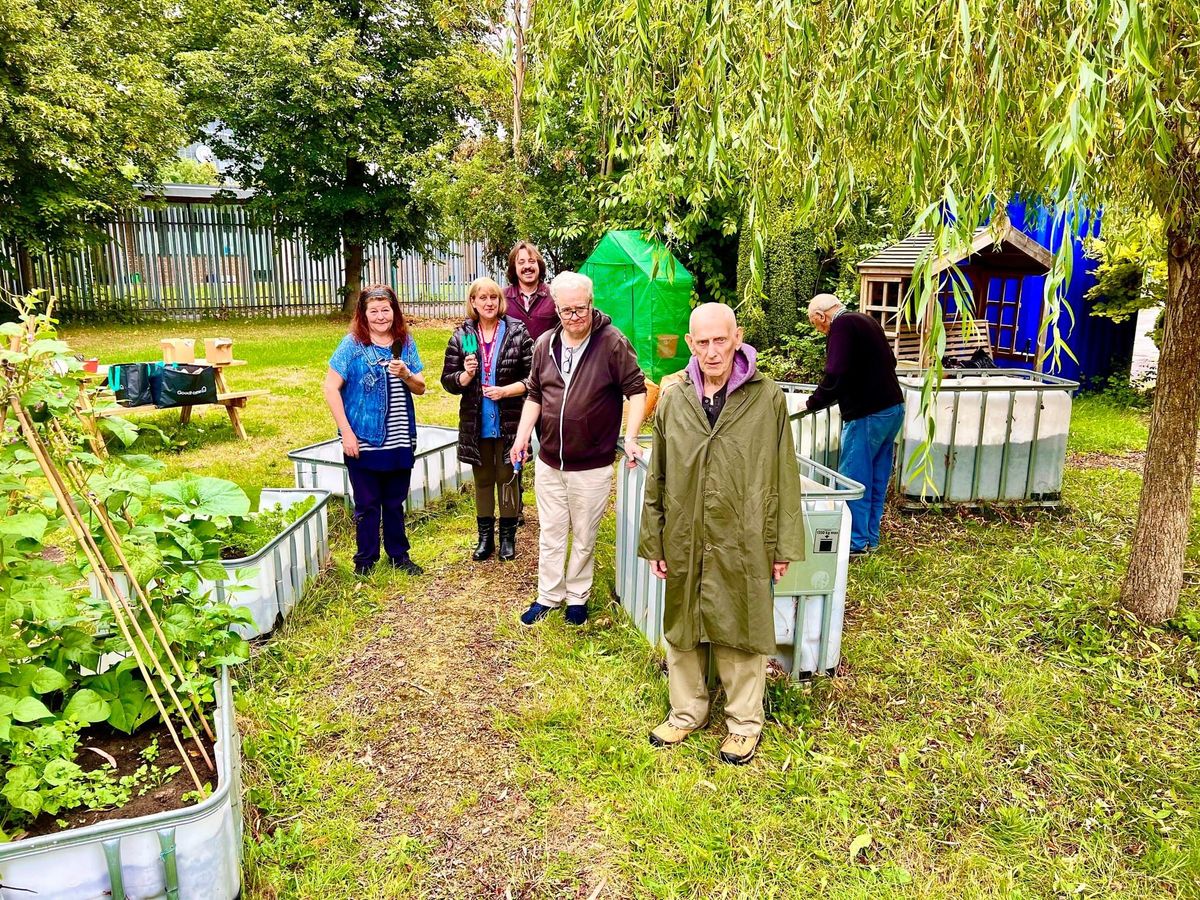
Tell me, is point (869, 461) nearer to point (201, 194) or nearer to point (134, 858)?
point (134, 858)

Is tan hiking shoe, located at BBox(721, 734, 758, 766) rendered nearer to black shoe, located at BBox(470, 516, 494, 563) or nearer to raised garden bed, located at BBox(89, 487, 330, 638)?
raised garden bed, located at BBox(89, 487, 330, 638)

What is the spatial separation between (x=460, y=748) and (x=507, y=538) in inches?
79.2

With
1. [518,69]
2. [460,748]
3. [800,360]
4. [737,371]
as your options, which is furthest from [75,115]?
[737,371]

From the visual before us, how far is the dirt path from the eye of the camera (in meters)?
2.69

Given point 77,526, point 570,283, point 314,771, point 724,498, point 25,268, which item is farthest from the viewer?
point 25,268

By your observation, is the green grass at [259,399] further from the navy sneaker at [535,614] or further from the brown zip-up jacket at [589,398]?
the navy sneaker at [535,614]

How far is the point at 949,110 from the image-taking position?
8.19 ft

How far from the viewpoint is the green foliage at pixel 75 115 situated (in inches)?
540

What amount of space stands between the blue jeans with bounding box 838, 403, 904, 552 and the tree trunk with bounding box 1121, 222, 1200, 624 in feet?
4.37

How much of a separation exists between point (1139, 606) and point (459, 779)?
3.34 meters

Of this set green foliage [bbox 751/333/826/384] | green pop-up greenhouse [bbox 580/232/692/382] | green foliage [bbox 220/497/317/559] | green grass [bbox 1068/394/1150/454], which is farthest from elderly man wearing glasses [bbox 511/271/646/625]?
green foliage [bbox 751/333/826/384]

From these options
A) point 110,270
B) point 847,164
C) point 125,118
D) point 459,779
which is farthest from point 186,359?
point 110,270

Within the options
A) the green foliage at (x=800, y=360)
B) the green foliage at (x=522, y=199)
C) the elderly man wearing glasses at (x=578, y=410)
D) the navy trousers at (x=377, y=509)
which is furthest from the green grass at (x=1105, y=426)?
the green foliage at (x=522, y=199)

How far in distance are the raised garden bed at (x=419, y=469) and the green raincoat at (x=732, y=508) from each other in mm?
3012
